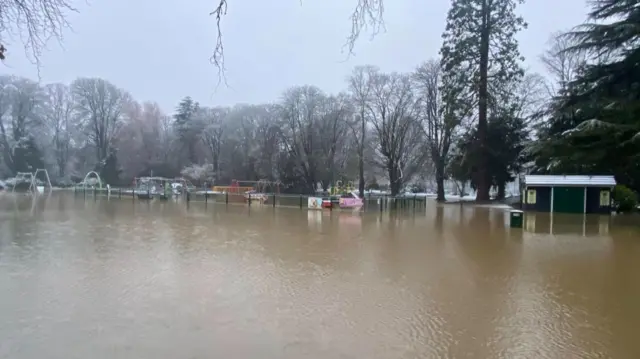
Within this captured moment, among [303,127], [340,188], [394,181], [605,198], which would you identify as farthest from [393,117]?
[605,198]

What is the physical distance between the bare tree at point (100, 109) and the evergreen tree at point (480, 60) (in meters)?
38.0

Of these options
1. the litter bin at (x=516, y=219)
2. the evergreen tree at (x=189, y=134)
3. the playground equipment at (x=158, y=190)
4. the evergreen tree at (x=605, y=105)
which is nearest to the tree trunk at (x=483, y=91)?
the evergreen tree at (x=605, y=105)

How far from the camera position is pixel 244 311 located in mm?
5852

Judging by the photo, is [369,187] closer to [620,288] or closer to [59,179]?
[59,179]

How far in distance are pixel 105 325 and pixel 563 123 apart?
2936cm

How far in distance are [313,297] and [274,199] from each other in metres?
22.4

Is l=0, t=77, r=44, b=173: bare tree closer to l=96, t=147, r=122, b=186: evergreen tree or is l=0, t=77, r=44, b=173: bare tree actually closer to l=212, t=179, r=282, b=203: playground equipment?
l=96, t=147, r=122, b=186: evergreen tree

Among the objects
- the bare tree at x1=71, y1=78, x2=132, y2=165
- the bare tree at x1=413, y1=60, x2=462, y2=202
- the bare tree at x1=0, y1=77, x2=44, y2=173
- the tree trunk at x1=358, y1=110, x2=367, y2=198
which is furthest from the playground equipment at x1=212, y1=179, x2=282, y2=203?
the bare tree at x1=0, y1=77, x2=44, y2=173

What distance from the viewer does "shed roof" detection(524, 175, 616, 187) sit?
2409 cm

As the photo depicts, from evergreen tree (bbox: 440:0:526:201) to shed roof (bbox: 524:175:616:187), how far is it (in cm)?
776

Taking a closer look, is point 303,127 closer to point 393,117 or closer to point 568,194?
point 393,117

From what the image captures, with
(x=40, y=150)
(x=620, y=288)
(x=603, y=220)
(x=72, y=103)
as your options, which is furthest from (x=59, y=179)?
(x=620, y=288)

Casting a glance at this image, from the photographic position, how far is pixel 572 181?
2483cm

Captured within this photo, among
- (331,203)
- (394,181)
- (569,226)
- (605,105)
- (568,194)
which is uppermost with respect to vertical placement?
(605,105)
